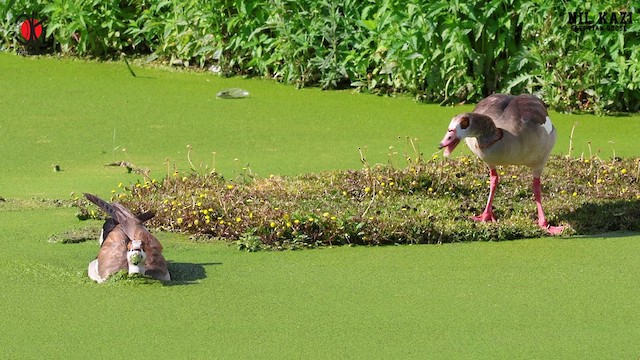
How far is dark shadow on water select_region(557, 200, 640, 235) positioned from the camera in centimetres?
634

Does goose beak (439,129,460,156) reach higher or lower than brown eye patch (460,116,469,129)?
lower

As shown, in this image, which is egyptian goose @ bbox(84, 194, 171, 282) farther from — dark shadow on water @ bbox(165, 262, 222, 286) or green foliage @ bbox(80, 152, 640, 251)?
green foliage @ bbox(80, 152, 640, 251)

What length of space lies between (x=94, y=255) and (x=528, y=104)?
2.47 m

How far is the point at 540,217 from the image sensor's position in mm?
6355

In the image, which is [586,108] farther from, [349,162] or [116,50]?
[116,50]

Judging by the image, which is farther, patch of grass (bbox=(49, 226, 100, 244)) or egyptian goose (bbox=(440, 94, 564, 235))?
egyptian goose (bbox=(440, 94, 564, 235))

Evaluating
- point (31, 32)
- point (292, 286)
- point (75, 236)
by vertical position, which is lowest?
point (31, 32)

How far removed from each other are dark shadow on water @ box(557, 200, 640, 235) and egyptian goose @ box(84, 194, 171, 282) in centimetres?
230

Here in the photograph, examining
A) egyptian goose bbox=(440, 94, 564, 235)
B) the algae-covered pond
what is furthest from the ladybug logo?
egyptian goose bbox=(440, 94, 564, 235)

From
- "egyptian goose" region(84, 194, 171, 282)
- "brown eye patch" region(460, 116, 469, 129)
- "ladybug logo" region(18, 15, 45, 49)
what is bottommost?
"ladybug logo" region(18, 15, 45, 49)

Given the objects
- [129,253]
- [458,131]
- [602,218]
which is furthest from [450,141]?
[129,253]

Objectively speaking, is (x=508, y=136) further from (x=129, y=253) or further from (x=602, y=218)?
(x=129, y=253)

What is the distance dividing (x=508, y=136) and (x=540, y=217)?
1.51ft

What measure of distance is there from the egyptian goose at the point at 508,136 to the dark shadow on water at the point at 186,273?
1.49 metres
